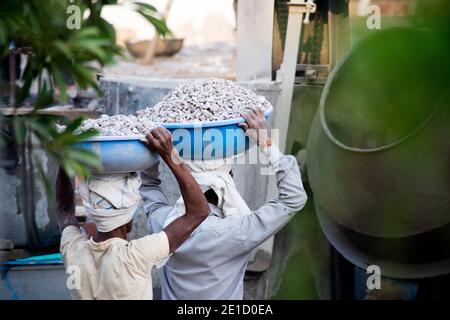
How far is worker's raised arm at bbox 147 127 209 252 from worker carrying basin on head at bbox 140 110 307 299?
347mm

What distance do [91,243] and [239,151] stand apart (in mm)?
746

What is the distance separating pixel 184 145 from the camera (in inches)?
116

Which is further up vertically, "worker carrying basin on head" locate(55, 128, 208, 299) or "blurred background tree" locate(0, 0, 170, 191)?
"blurred background tree" locate(0, 0, 170, 191)

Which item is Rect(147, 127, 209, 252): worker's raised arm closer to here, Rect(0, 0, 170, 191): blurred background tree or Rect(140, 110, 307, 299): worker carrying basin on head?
Rect(140, 110, 307, 299): worker carrying basin on head

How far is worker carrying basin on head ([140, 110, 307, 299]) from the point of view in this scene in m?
3.07

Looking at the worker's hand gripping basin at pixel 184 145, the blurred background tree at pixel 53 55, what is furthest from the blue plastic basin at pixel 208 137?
the blurred background tree at pixel 53 55

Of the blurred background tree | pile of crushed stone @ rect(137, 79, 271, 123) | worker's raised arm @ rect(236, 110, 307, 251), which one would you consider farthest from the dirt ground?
the blurred background tree

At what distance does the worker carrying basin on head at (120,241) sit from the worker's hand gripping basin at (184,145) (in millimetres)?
53

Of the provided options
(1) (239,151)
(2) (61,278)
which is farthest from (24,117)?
(2) (61,278)

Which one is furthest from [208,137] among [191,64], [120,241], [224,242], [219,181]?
[191,64]

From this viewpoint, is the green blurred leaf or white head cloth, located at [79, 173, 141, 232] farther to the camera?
white head cloth, located at [79, 173, 141, 232]

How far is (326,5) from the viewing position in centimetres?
498
